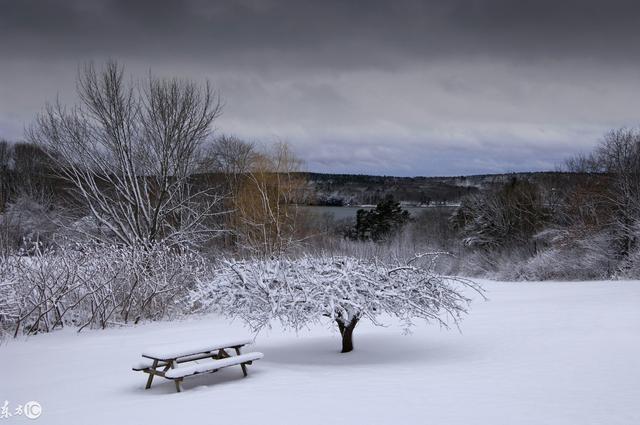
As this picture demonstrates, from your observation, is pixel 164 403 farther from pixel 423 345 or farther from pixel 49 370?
pixel 423 345

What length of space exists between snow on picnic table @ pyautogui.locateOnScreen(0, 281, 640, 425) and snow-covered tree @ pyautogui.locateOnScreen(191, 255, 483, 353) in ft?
2.57

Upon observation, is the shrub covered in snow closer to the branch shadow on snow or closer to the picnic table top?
the branch shadow on snow

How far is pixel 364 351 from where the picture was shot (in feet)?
30.2

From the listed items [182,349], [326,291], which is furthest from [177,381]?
[326,291]

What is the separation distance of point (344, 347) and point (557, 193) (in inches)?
1343

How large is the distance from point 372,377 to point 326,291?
132 centimetres

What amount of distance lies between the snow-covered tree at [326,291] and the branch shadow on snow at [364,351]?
0.57 m

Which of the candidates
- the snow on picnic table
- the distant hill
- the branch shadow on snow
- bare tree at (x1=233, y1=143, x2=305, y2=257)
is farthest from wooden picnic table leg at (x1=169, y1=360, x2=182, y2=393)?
the distant hill

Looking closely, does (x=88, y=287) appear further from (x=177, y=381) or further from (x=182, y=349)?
(x=177, y=381)

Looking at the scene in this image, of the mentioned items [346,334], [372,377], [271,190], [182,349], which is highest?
[271,190]

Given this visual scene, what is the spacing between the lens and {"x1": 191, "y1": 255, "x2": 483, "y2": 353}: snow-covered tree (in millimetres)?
7852

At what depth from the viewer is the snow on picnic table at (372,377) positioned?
5.66m

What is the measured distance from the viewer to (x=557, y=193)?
1532 inches

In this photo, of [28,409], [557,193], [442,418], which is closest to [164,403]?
[28,409]
